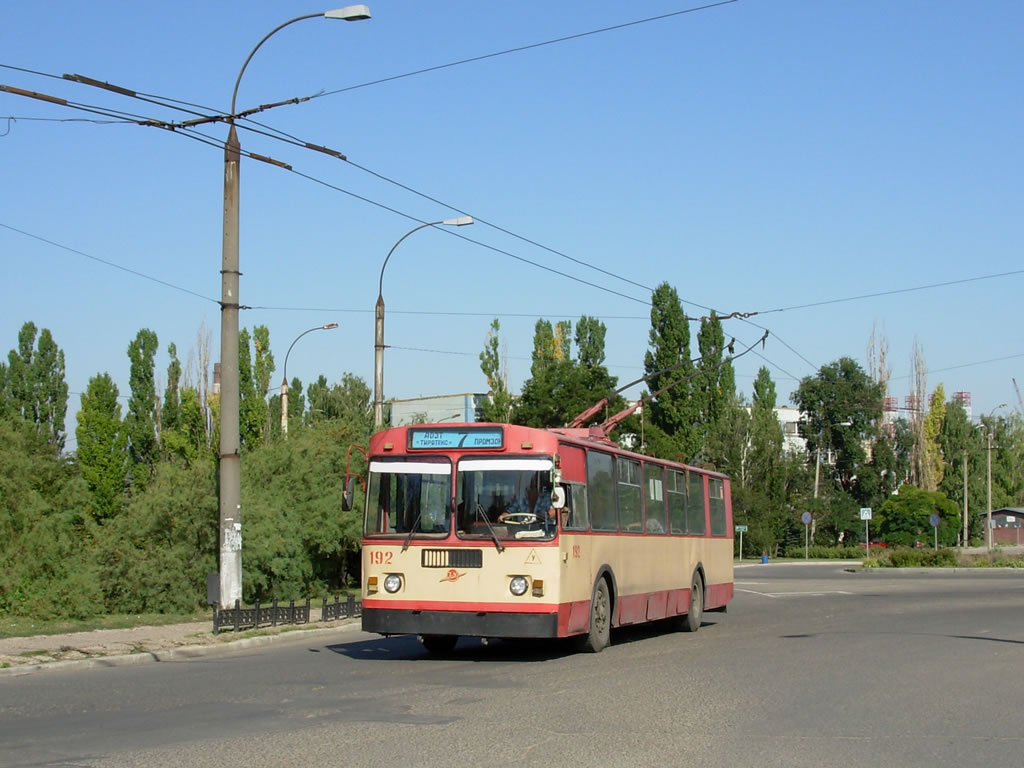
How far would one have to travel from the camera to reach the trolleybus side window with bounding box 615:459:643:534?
17609 millimetres

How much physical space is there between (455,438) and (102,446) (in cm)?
4919

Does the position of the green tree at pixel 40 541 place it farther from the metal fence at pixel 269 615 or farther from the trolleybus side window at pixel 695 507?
the trolleybus side window at pixel 695 507

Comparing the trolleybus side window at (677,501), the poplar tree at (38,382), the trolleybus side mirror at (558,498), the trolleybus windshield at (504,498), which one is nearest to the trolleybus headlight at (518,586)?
the trolleybus windshield at (504,498)

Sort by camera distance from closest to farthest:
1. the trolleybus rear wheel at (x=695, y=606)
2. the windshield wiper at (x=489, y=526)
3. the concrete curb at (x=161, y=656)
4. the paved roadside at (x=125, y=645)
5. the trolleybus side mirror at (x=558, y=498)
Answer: the concrete curb at (x=161, y=656) → the trolleybus side mirror at (x=558, y=498) → the paved roadside at (x=125, y=645) → the windshield wiper at (x=489, y=526) → the trolleybus rear wheel at (x=695, y=606)

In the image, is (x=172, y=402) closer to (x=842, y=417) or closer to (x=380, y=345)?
(x=380, y=345)

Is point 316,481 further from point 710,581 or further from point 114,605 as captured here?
point 710,581

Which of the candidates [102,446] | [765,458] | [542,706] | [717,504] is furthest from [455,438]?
[765,458]

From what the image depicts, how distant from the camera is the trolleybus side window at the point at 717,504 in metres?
23.5

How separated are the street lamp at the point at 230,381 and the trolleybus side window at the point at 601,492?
591 centimetres

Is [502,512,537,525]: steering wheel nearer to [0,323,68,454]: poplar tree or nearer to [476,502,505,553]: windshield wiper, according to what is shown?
[476,502,505,553]: windshield wiper

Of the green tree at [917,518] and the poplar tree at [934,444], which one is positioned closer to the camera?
the green tree at [917,518]

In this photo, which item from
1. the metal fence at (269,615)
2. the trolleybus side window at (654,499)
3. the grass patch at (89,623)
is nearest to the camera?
the metal fence at (269,615)

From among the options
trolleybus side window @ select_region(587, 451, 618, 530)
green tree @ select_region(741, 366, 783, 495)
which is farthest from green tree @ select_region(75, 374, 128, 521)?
trolleybus side window @ select_region(587, 451, 618, 530)

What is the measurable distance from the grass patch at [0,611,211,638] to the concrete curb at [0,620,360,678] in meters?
2.68
